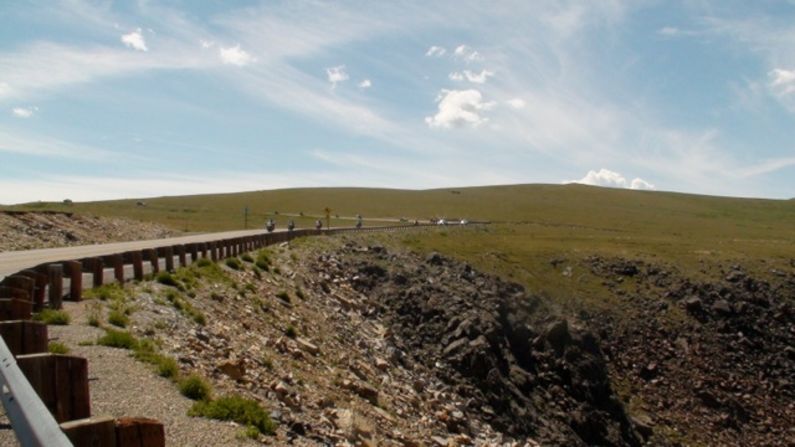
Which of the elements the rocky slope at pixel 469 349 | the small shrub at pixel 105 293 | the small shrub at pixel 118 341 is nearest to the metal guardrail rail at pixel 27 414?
the rocky slope at pixel 469 349

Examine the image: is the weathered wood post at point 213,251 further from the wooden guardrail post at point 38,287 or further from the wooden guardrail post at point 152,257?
the wooden guardrail post at point 38,287

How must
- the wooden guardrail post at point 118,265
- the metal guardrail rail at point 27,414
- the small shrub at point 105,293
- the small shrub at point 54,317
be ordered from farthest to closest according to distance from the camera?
the wooden guardrail post at point 118,265, the small shrub at point 105,293, the small shrub at point 54,317, the metal guardrail rail at point 27,414

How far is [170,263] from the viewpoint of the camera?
21.0 metres

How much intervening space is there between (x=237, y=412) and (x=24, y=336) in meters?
4.40

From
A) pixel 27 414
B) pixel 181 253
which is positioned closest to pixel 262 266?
pixel 181 253

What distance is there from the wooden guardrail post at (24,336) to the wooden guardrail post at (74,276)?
8.86 metres

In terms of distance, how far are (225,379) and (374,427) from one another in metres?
4.46

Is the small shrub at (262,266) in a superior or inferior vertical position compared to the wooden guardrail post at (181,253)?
inferior

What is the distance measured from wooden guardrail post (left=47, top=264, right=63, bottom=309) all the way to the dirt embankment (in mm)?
23351

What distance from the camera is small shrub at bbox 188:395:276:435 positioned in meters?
9.85

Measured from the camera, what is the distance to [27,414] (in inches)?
143

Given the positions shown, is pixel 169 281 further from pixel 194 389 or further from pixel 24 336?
pixel 24 336

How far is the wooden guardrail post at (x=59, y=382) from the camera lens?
5157mm

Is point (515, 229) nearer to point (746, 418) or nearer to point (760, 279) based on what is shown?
point (760, 279)
